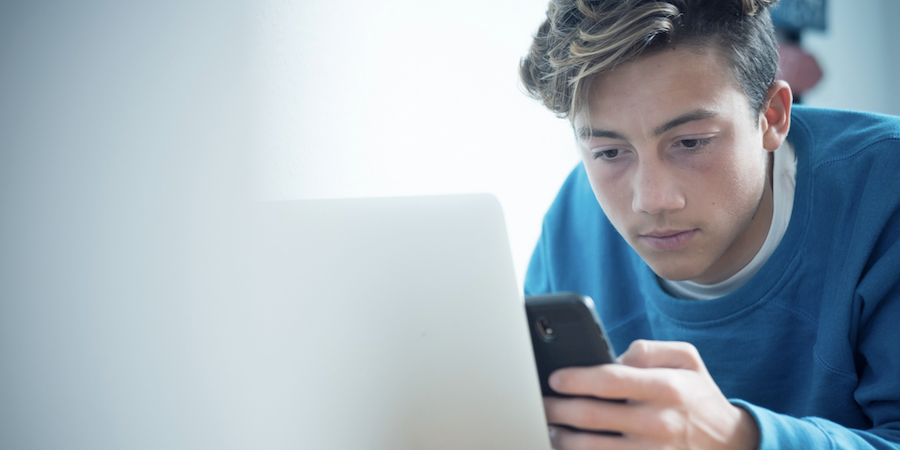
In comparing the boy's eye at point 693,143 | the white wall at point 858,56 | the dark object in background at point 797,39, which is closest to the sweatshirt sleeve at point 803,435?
the boy's eye at point 693,143

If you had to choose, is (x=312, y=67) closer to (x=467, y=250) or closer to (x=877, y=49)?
(x=467, y=250)

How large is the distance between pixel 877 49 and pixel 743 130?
224 centimetres

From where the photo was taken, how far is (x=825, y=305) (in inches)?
30.4

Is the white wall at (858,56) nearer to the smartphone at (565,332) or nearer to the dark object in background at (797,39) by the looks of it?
the dark object in background at (797,39)

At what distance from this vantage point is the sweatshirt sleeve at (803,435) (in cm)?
53

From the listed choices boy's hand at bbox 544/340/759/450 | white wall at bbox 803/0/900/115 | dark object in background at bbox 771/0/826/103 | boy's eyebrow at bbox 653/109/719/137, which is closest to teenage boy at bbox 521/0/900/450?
boy's eyebrow at bbox 653/109/719/137

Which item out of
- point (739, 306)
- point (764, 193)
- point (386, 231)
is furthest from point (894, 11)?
point (386, 231)

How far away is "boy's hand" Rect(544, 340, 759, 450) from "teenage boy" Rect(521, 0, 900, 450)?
0.43 feet

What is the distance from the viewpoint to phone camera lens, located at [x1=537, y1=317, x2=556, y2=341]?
1.56 ft

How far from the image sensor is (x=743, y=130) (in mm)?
747

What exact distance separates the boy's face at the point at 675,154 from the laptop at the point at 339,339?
34 centimetres

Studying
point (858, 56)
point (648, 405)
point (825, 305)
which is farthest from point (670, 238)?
point (858, 56)

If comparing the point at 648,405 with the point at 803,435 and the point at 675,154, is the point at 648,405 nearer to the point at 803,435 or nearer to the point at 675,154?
the point at 803,435

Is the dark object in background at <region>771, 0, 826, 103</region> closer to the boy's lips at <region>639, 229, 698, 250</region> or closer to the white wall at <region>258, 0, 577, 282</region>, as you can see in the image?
the white wall at <region>258, 0, 577, 282</region>
